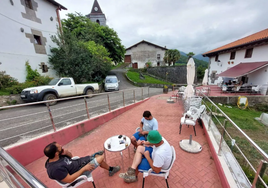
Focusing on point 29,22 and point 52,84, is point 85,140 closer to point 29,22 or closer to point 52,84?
point 52,84

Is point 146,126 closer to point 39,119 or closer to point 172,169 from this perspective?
point 172,169

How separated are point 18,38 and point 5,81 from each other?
135 inches

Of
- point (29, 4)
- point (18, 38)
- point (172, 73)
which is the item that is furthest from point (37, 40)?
point (172, 73)

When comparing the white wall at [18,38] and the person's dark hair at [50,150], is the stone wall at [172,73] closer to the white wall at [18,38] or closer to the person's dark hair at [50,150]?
the white wall at [18,38]

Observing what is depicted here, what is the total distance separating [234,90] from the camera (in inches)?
423

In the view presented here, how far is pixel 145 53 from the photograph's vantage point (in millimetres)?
29672

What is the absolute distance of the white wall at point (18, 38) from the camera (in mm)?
7850

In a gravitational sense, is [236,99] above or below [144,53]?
below

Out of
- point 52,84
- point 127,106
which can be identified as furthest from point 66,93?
point 127,106

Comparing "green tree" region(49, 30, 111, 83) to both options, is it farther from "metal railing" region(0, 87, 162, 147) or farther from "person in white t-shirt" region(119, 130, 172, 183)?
"person in white t-shirt" region(119, 130, 172, 183)

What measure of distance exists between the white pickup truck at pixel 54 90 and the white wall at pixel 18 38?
3.46 metres

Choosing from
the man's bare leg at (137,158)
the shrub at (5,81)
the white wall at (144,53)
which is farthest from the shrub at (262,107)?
the white wall at (144,53)

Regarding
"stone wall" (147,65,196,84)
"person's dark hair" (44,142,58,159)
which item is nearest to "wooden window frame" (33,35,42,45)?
"person's dark hair" (44,142,58,159)

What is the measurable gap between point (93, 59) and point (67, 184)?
1123 centimetres
